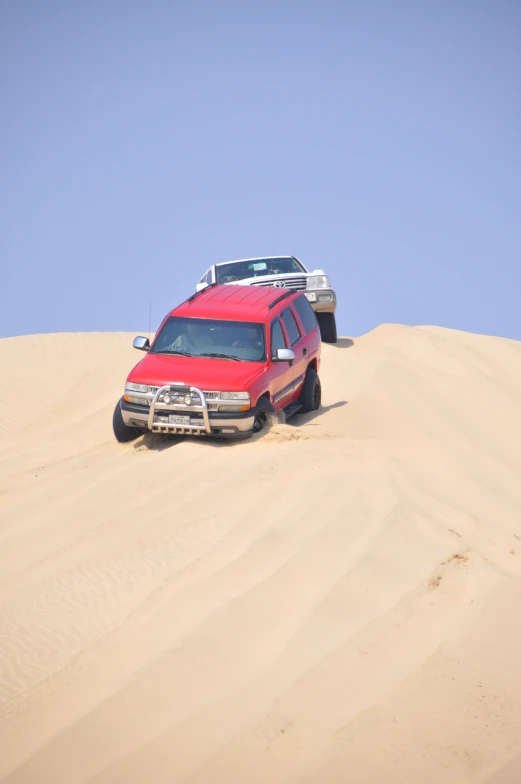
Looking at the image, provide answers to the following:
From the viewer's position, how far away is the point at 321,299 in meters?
18.0

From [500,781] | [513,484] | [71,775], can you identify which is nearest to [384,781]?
[500,781]

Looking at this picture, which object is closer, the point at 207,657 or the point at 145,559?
the point at 207,657

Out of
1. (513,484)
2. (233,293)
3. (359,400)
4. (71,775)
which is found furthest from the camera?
(359,400)

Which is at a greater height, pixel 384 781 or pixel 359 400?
pixel 384 781

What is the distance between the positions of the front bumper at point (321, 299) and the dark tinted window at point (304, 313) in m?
4.45

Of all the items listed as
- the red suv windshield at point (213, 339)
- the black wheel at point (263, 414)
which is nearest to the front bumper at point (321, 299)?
the red suv windshield at point (213, 339)

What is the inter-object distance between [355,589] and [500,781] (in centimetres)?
203

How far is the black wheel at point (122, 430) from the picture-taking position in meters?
11.1

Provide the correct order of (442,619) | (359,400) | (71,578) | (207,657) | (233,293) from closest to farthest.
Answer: (207,657)
(442,619)
(71,578)
(233,293)
(359,400)

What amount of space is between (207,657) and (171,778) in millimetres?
1092

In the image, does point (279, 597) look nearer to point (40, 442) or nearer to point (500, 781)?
point (500, 781)

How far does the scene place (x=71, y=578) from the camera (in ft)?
24.0

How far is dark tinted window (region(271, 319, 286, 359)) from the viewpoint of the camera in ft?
38.1

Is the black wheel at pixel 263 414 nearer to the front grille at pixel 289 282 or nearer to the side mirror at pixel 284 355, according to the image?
the side mirror at pixel 284 355
